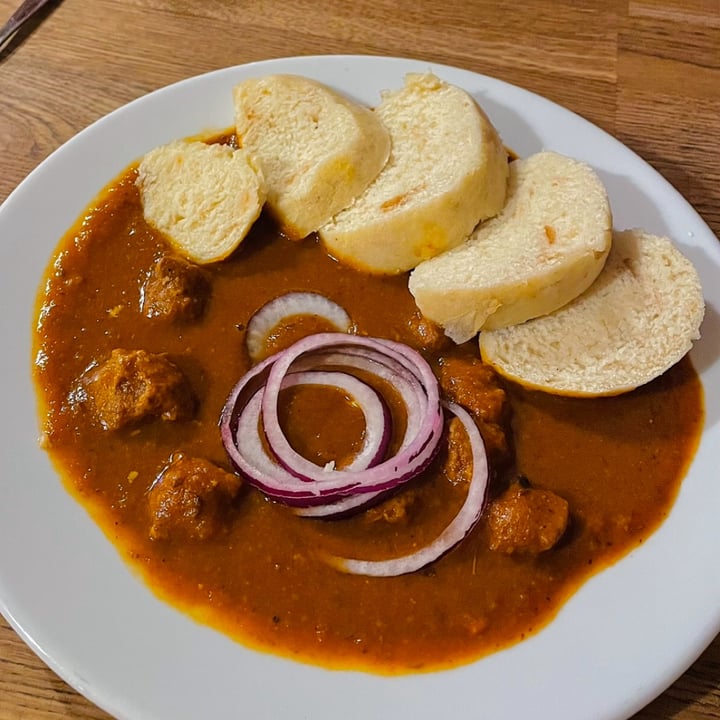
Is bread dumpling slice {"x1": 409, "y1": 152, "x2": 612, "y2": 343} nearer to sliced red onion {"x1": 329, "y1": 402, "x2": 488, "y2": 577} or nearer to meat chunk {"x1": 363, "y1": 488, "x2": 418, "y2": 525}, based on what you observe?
sliced red onion {"x1": 329, "y1": 402, "x2": 488, "y2": 577}

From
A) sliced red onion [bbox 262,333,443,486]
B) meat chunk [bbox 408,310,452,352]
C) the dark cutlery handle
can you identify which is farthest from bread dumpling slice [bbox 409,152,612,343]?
the dark cutlery handle

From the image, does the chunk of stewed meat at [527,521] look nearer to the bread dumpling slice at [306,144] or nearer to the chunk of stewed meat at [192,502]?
the chunk of stewed meat at [192,502]

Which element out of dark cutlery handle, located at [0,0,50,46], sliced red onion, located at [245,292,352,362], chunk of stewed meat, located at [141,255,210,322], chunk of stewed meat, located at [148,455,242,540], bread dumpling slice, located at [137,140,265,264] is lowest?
chunk of stewed meat, located at [148,455,242,540]

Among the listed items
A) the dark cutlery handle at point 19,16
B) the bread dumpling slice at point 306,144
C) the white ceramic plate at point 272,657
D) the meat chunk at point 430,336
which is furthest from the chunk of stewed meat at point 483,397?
the dark cutlery handle at point 19,16

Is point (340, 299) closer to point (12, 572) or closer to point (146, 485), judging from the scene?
point (146, 485)

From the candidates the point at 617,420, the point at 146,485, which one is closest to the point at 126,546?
the point at 146,485

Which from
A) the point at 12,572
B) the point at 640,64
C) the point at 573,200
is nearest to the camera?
the point at 12,572
